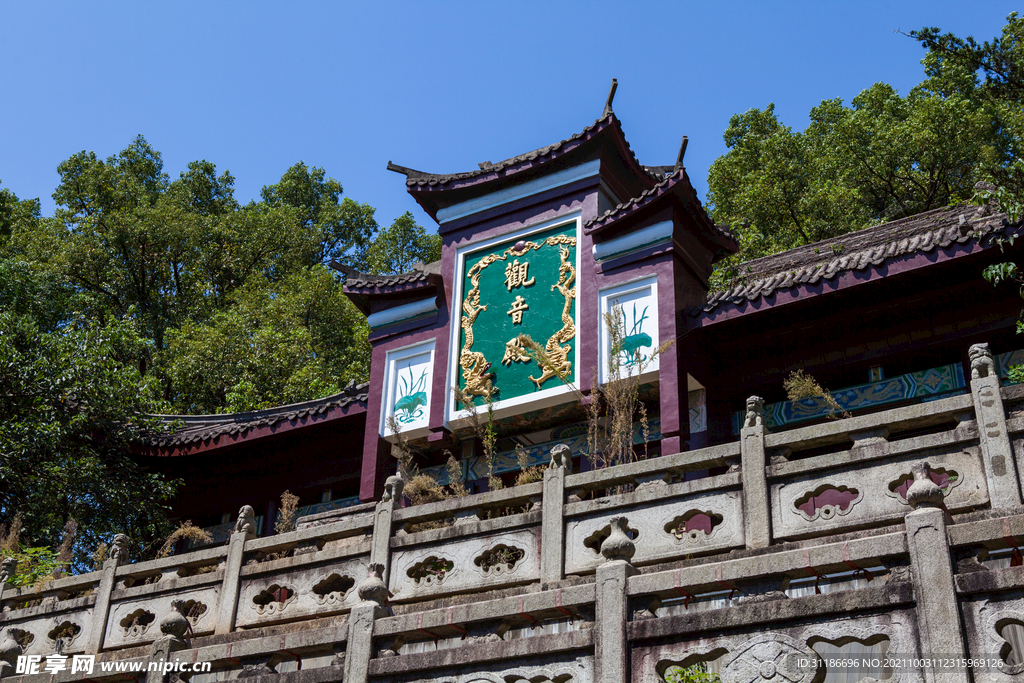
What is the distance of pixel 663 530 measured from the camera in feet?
27.3

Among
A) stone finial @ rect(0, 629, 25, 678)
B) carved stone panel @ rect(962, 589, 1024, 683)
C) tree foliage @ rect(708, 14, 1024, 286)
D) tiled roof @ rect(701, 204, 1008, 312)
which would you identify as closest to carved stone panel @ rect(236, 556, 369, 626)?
stone finial @ rect(0, 629, 25, 678)

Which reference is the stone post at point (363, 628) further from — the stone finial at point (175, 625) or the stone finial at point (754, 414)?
the stone finial at point (754, 414)

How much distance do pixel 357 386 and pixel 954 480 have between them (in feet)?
30.3

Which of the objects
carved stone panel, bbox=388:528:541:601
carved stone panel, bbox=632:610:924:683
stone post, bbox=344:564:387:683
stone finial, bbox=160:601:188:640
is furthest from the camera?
stone finial, bbox=160:601:188:640

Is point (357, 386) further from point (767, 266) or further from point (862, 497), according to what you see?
point (862, 497)

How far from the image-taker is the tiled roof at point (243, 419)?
48.9 ft

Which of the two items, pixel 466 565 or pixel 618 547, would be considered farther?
pixel 466 565

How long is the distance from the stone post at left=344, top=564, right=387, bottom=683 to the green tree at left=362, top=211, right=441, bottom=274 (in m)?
21.4

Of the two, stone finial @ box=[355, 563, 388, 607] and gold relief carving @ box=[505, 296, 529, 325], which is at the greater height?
gold relief carving @ box=[505, 296, 529, 325]

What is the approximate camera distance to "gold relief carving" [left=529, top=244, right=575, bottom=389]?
13250mm

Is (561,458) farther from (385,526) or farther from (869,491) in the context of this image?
(869,491)

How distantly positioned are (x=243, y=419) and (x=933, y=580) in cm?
1302

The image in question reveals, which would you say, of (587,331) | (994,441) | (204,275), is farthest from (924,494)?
(204,275)

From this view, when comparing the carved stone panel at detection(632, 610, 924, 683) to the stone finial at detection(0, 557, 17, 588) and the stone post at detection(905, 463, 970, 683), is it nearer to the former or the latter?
the stone post at detection(905, 463, 970, 683)
